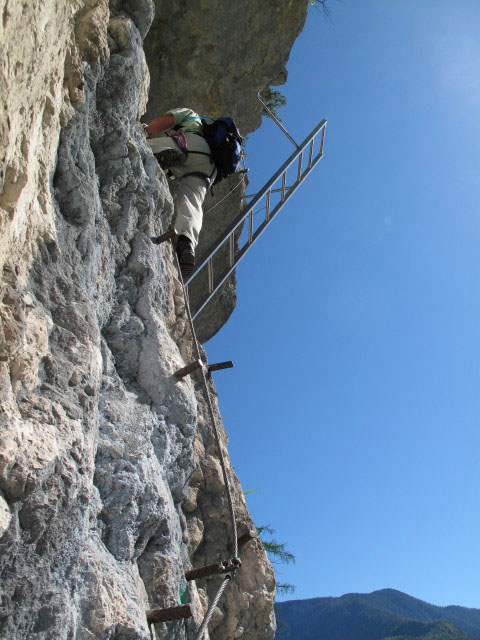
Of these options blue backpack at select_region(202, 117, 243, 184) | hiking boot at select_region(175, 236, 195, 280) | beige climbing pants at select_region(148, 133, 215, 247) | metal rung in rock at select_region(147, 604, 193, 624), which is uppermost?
blue backpack at select_region(202, 117, 243, 184)

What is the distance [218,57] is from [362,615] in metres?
65.0

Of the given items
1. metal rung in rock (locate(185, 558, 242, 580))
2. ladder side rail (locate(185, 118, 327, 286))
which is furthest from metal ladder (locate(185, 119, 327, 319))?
metal rung in rock (locate(185, 558, 242, 580))

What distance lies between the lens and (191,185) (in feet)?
18.3

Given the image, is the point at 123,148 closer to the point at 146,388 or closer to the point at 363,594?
the point at 146,388

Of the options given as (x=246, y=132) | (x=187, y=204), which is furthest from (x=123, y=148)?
(x=246, y=132)

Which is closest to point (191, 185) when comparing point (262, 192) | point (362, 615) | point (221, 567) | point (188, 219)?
point (188, 219)

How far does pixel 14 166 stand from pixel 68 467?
47.6 inches

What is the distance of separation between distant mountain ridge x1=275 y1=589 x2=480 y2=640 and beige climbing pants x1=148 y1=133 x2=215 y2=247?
52661 mm

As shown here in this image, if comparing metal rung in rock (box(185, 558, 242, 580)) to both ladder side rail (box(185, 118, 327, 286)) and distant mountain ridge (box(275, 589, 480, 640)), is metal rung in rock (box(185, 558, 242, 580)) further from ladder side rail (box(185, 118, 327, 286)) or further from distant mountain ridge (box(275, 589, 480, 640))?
distant mountain ridge (box(275, 589, 480, 640))

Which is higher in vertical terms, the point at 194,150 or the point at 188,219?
the point at 194,150

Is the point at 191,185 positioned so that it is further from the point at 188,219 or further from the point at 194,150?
the point at 188,219

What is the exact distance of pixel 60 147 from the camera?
336 cm

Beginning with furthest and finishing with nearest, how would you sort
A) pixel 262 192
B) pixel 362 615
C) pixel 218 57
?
pixel 362 615 → pixel 218 57 → pixel 262 192

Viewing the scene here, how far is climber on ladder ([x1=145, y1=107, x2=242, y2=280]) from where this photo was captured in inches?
214
